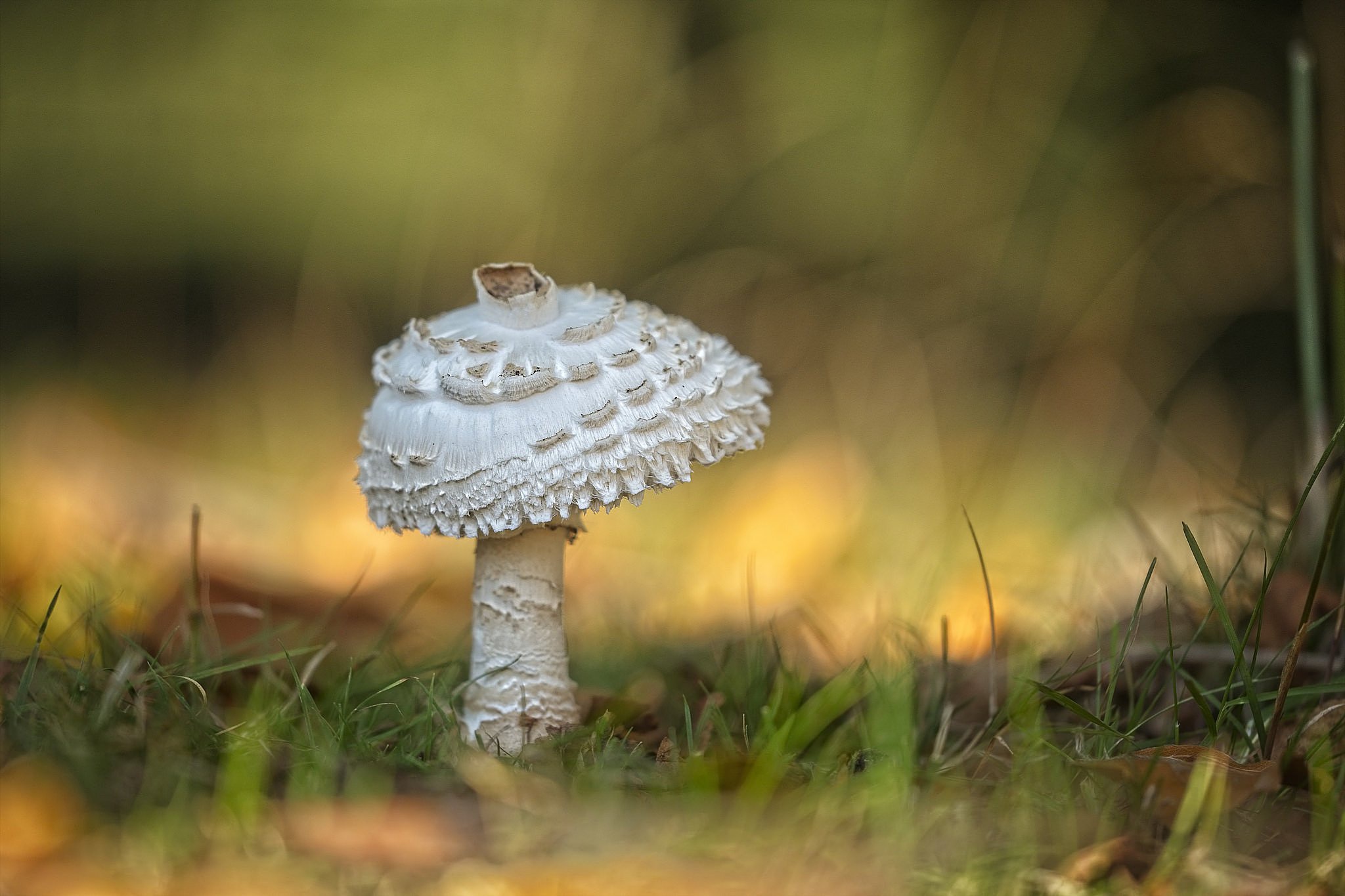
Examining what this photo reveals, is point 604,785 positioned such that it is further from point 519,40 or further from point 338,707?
point 519,40

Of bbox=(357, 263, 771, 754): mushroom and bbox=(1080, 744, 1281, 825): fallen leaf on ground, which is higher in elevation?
bbox=(357, 263, 771, 754): mushroom

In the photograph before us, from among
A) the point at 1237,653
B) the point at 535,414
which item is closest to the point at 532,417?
the point at 535,414

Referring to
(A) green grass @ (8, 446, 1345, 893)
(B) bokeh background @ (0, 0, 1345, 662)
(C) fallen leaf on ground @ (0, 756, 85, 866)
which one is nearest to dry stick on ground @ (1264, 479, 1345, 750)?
(A) green grass @ (8, 446, 1345, 893)

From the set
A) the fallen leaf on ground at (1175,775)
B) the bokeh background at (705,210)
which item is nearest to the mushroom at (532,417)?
the fallen leaf on ground at (1175,775)

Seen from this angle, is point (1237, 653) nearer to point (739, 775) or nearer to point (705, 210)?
point (739, 775)

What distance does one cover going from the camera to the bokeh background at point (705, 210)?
5113 mm

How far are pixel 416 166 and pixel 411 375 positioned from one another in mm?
3775

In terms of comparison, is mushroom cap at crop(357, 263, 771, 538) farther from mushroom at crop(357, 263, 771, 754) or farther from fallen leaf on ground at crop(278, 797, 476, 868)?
fallen leaf on ground at crop(278, 797, 476, 868)

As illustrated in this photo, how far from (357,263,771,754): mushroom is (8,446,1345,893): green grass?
344 mm

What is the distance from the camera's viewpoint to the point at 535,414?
1.95m

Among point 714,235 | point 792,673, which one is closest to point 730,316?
point 714,235

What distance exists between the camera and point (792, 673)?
2266 mm

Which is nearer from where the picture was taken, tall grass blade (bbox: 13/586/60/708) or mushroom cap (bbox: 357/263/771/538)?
tall grass blade (bbox: 13/586/60/708)

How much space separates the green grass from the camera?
57.9 inches
